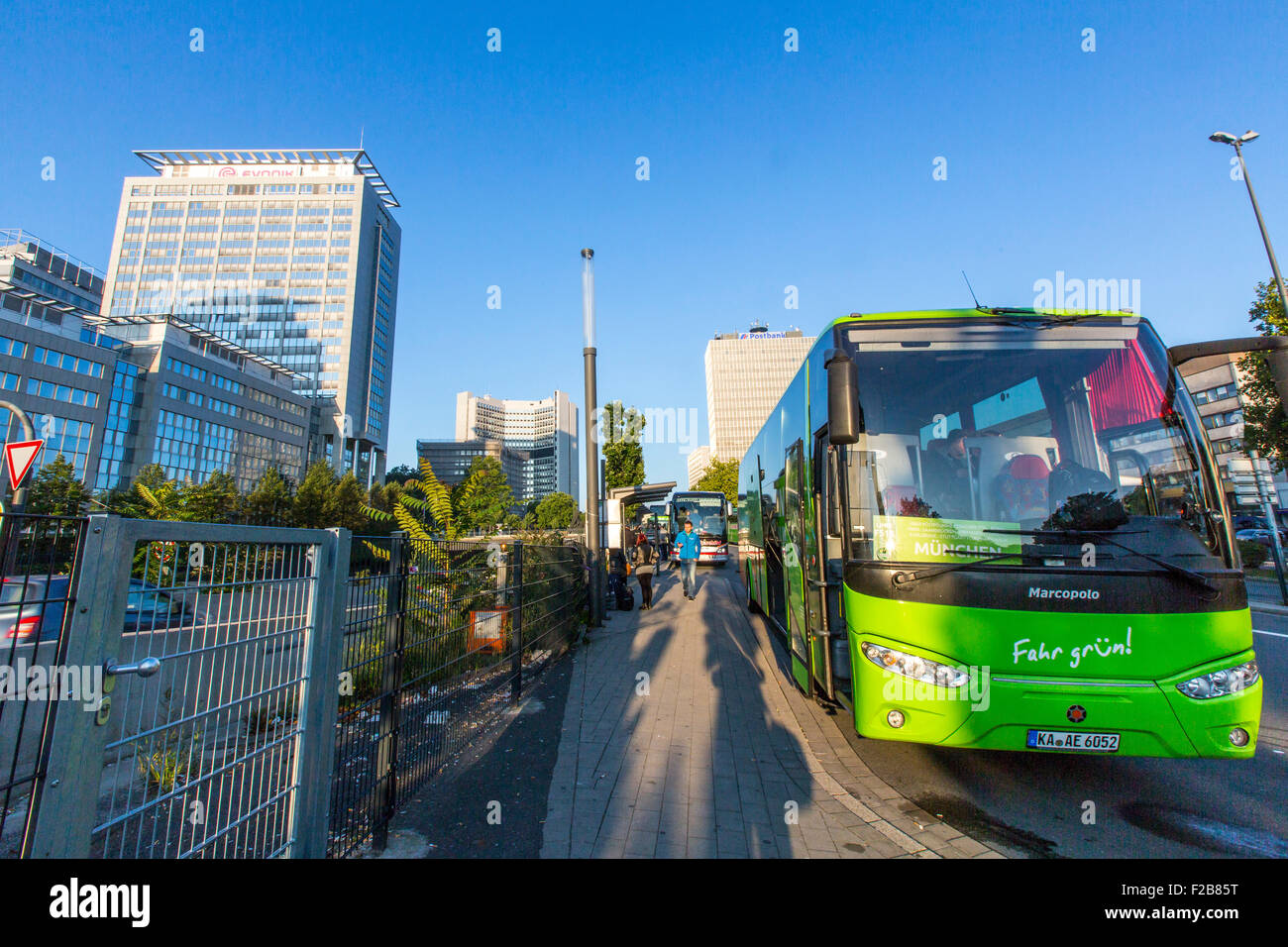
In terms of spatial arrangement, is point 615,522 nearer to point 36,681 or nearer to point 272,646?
point 272,646

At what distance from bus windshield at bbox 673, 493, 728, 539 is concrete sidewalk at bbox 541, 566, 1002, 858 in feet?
65.9

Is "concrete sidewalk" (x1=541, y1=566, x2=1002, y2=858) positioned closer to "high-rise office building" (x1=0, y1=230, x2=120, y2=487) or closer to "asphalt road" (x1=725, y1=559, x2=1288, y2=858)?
Result: "asphalt road" (x1=725, y1=559, x2=1288, y2=858)

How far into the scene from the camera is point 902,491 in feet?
13.2

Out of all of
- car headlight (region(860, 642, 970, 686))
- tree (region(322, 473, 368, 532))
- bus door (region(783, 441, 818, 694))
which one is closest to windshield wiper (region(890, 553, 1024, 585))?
car headlight (region(860, 642, 970, 686))

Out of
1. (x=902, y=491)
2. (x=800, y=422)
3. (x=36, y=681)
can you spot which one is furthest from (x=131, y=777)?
(x=800, y=422)

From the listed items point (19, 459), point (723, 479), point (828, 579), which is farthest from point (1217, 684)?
point (723, 479)

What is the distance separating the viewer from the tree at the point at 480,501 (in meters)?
9.12

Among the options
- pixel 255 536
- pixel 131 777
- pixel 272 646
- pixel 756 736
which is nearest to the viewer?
pixel 131 777

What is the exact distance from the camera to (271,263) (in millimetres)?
103125

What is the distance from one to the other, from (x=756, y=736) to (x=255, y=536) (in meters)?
4.42

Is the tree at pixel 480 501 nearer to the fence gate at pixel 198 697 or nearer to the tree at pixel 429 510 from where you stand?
the tree at pixel 429 510

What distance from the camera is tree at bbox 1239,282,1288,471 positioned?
1633 cm

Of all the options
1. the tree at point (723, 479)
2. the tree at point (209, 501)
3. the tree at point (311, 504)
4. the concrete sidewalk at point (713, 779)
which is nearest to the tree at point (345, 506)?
the tree at point (311, 504)

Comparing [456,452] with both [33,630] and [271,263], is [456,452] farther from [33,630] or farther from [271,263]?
[33,630]
